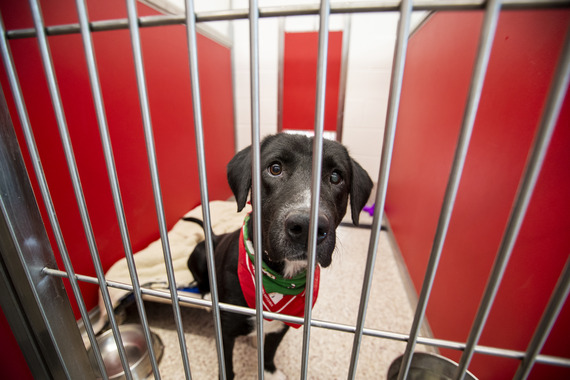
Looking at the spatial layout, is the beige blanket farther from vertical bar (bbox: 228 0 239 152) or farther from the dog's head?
vertical bar (bbox: 228 0 239 152)

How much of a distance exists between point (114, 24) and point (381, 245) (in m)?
2.33

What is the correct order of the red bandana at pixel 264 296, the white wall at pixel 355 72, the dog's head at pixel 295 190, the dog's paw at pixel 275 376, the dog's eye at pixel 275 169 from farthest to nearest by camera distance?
the white wall at pixel 355 72
the dog's paw at pixel 275 376
the dog's eye at pixel 275 169
the red bandana at pixel 264 296
the dog's head at pixel 295 190

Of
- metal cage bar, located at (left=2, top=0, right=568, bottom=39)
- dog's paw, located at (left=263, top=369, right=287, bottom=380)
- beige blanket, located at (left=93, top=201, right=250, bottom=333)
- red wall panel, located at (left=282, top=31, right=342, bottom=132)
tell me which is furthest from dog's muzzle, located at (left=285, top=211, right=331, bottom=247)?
red wall panel, located at (left=282, top=31, right=342, bottom=132)

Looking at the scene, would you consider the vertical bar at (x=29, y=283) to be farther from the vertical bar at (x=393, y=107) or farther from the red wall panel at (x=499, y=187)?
the red wall panel at (x=499, y=187)

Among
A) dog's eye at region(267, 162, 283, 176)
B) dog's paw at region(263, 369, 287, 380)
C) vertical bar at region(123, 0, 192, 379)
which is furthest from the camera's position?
dog's paw at region(263, 369, 287, 380)

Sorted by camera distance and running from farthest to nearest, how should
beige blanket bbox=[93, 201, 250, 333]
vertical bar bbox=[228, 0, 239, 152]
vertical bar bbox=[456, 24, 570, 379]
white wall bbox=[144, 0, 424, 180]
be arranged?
vertical bar bbox=[228, 0, 239, 152], white wall bbox=[144, 0, 424, 180], beige blanket bbox=[93, 201, 250, 333], vertical bar bbox=[456, 24, 570, 379]

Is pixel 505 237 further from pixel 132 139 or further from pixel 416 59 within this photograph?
pixel 416 59

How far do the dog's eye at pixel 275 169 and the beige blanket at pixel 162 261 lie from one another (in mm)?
893

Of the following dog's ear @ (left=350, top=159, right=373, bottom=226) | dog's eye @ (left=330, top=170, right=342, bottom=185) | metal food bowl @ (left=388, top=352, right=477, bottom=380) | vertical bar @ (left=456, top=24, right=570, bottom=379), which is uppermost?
vertical bar @ (left=456, top=24, right=570, bottom=379)

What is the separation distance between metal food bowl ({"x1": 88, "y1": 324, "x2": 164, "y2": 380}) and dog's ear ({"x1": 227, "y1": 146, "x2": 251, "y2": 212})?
31.3 inches

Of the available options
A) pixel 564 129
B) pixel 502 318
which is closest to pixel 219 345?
pixel 502 318

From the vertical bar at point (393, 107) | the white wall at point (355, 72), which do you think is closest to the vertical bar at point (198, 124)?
the vertical bar at point (393, 107)

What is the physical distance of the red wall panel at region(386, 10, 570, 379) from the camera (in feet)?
2.18

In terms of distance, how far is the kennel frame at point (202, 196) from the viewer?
0.98 feet
